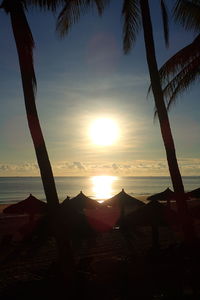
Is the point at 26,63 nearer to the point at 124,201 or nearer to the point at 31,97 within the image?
the point at 31,97

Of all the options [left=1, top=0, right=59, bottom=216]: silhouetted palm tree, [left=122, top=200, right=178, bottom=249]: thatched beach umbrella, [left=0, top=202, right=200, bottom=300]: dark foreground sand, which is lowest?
[left=0, top=202, right=200, bottom=300]: dark foreground sand

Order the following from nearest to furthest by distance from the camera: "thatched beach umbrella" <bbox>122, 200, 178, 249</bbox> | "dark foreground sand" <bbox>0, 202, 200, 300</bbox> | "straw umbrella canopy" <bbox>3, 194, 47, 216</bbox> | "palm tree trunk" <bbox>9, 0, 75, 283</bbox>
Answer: "palm tree trunk" <bbox>9, 0, 75, 283</bbox> → "dark foreground sand" <bbox>0, 202, 200, 300</bbox> → "thatched beach umbrella" <bbox>122, 200, 178, 249</bbox> → "straw umbrella canopy" <bbox>3, 194, 47, 216</bbox>

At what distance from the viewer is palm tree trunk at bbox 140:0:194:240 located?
10.9 m

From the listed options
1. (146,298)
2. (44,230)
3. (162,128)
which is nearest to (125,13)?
(162,128)

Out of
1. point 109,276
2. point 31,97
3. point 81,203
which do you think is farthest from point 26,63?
point 81,203

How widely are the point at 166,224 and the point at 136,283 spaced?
3814 millimetres

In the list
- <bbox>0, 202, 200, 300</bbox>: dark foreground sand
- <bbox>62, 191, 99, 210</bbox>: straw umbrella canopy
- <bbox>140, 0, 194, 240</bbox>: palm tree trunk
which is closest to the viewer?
<bbox>0, 202, 200, 300</bbox>: dark foreground sand

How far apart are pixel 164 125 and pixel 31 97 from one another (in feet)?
15.2

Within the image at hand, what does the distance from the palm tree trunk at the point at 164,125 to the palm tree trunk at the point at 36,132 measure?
4.23 meters

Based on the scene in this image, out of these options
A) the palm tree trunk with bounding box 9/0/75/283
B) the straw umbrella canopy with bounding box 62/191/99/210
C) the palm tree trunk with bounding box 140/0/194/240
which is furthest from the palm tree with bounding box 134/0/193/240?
the straw umbrella canopy with bounding box 62/191/99/210

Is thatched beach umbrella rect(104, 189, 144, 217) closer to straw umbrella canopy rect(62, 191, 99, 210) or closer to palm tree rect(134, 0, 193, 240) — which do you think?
straw umbrella canopy rect(62, 191, 99, 210)

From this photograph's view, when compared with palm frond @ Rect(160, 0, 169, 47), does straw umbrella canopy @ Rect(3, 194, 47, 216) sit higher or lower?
lower

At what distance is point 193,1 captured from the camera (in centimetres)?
1207

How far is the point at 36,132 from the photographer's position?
8422 mm
